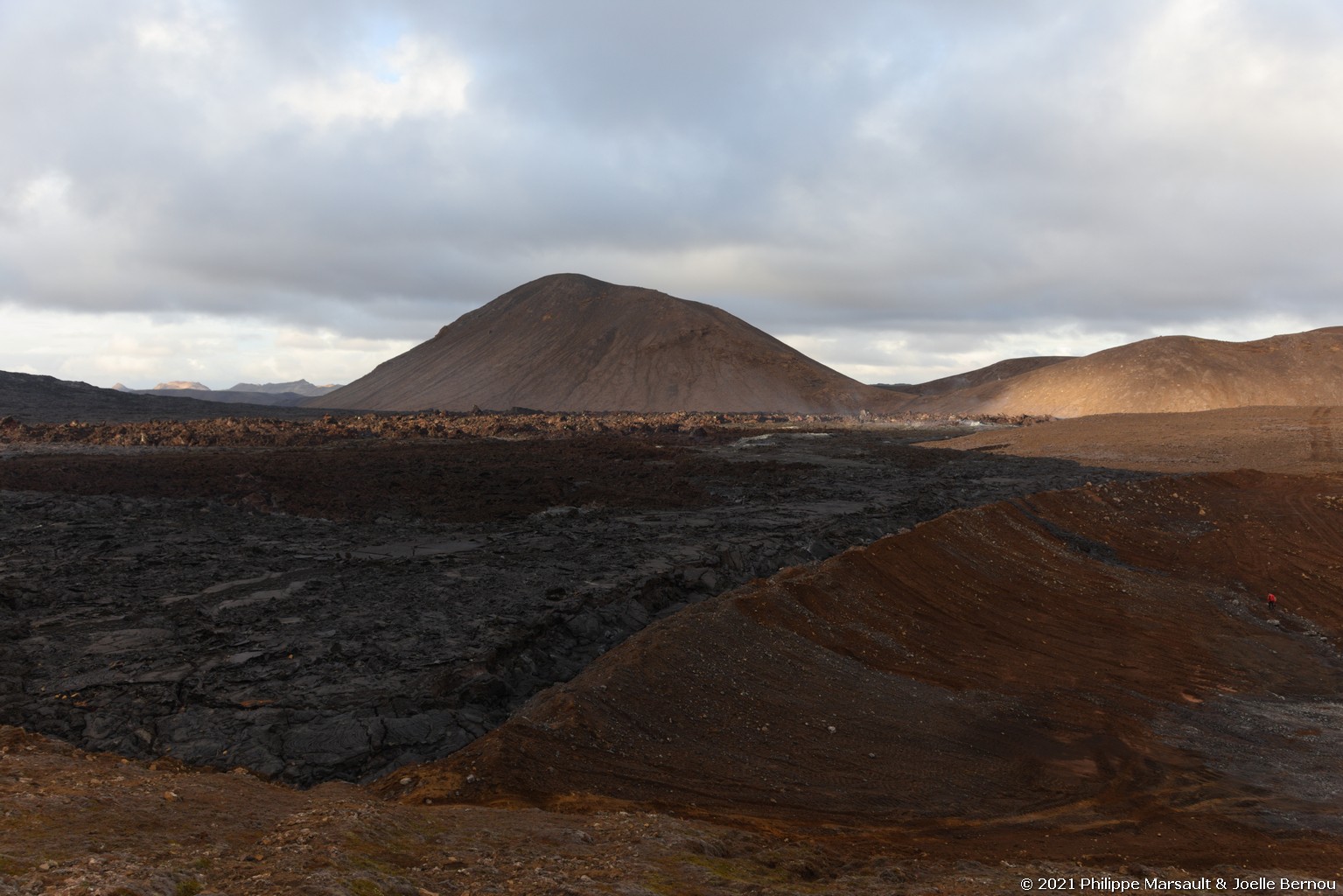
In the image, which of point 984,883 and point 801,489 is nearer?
point 984,883

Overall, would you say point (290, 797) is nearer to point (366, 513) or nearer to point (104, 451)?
point (366, 513)

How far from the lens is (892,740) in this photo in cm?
839

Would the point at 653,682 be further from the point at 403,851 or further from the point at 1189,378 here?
the point at 1189,378

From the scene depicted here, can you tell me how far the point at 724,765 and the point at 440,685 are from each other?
3.44 meters

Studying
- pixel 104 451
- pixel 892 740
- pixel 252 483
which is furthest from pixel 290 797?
pixel 104 451

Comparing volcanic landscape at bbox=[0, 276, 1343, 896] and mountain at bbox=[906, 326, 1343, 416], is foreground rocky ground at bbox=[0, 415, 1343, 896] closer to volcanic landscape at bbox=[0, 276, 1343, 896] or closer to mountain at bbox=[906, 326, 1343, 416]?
volcanic landscape at bbox=[0, 276, 1343, 896]

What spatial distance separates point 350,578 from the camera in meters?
13.8

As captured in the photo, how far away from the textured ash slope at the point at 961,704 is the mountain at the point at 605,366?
9577cm

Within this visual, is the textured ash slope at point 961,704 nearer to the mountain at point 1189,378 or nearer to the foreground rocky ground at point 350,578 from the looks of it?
the foreground rocky ground at point 350,578

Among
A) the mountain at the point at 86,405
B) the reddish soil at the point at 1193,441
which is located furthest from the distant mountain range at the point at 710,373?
the reddish soil at the point at 1193,441

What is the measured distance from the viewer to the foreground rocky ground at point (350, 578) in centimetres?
815

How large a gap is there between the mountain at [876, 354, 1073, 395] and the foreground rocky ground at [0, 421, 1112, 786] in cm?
10228

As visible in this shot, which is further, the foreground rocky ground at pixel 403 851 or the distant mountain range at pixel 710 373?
the distant mountain range at pixel 710 373

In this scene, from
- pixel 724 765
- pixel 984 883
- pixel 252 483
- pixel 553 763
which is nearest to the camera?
pixel 984 883
